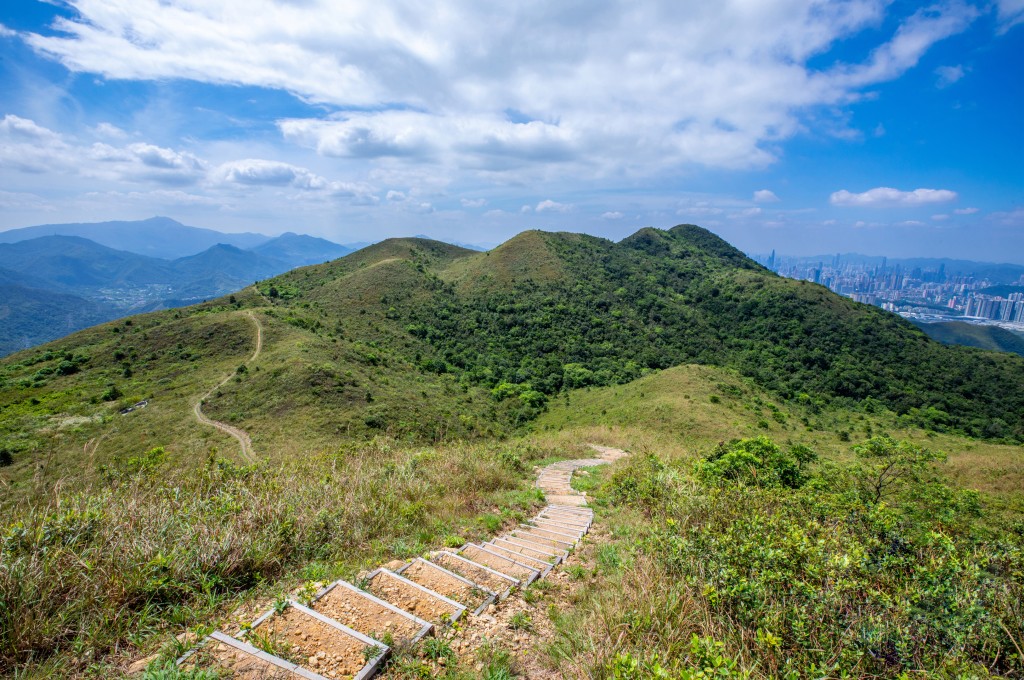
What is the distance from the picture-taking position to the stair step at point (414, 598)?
15.3 feet

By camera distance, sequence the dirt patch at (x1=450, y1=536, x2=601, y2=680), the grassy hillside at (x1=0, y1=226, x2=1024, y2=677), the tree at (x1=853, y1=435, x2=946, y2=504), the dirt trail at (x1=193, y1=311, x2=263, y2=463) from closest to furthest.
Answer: the dirt patch at (x1=450, y1=536, x2=601, y2=680) → the grassy hillside at (x1=0, y1=226, x2=1024, y2=677) → the tree at (x1=853, y1=435, x2=946, y2=504) → the dirt trail at (x1=193, y1=311, x2=263, y2=463)

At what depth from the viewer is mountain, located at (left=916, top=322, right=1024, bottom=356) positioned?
4881 inches

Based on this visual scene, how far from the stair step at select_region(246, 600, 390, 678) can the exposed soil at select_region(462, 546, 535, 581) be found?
235cm

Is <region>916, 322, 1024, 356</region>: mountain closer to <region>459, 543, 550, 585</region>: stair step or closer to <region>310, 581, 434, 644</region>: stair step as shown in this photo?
<region>459, 543, 550, 585</region>: stair step

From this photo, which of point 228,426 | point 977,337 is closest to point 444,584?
point 228,426

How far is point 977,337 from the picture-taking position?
5059 inches

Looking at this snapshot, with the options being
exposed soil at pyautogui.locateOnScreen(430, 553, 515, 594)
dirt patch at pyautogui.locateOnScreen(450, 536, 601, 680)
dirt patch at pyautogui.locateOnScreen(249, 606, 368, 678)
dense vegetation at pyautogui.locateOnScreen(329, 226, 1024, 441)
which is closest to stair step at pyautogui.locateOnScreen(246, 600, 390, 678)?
dirt patch at pyautogui.locateOnScreen(249, 606, 368, 678)

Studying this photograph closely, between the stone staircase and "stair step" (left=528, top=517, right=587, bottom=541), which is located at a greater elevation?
the stone staircase

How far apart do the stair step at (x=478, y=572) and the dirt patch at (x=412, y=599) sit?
0.77m

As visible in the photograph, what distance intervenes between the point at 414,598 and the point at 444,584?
51 centimetres

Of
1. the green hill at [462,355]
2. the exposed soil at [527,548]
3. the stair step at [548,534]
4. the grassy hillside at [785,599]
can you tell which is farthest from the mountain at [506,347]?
the grassy hillside at [785,599]

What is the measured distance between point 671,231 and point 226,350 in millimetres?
125420

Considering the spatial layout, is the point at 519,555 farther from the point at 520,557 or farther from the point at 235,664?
the point at 235,664

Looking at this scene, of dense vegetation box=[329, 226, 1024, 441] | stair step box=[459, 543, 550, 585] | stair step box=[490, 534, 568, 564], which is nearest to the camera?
stair step box=[459, 543, 550, 585]
